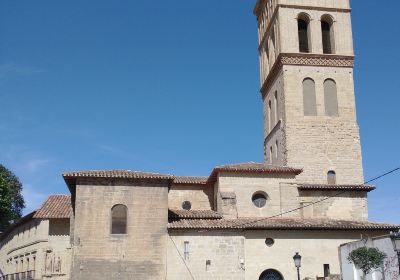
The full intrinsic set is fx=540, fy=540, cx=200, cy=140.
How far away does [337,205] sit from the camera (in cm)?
2911

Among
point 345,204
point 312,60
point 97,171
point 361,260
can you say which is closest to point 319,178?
point 345,204

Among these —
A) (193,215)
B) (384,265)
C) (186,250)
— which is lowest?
(384,265)

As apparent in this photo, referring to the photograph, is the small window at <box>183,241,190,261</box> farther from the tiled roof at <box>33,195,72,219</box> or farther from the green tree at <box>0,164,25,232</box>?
the green tree at <box>0,164,25,232</box>

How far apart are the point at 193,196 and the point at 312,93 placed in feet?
31.6

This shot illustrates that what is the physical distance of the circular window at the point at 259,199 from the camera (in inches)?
→ 1114

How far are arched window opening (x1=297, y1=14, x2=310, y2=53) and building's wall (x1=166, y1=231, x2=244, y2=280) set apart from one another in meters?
14.7

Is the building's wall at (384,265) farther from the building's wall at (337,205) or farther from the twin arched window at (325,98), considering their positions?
the twin arched window at (325,98)

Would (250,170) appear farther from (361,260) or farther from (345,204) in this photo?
(361,260)

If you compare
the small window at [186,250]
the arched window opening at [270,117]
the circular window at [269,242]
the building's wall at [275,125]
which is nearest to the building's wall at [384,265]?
the circular window at [269,242]

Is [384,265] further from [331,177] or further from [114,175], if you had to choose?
[114,175]

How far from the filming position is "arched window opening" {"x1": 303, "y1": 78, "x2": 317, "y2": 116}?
106 feet

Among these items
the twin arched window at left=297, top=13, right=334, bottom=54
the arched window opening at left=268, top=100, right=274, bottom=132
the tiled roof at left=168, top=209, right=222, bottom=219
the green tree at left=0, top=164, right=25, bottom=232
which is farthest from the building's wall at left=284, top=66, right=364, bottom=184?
the green tree at left=0, top=164, right=25, bottom=232

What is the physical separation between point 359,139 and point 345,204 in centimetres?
471

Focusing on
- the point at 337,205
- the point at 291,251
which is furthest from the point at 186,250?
the point at 337,205
